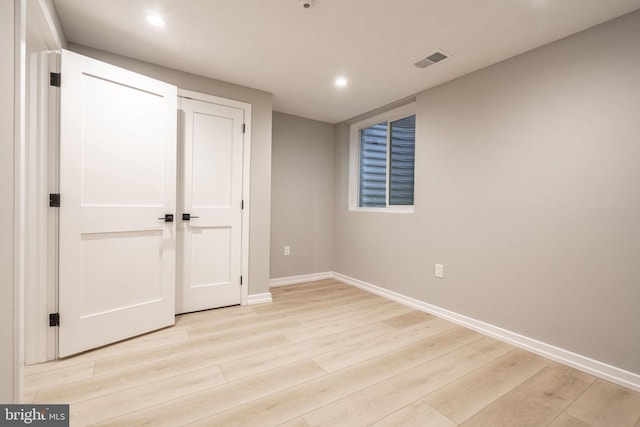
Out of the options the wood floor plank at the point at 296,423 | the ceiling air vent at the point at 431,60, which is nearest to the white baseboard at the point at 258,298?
the wood floor plank at the point at 296,423

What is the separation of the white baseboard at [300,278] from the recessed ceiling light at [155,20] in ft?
9.40

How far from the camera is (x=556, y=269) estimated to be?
79.6 inches

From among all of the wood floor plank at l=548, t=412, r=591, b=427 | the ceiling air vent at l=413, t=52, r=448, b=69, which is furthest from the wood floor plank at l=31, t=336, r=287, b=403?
the ceiling air vent at l=413, t=52, r=448, b=69

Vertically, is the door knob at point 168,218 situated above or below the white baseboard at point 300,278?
above

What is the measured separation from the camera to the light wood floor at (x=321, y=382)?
140cm

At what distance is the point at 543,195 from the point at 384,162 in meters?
1.91

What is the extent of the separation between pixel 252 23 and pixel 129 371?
2.40 m

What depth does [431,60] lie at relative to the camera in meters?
2.36

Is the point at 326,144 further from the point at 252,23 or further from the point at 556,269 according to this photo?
the point at 556,269

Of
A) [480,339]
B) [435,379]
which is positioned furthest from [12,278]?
[480,339]

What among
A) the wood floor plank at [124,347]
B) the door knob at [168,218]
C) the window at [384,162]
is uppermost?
the window at [384,162]

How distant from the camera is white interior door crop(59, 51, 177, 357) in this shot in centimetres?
190

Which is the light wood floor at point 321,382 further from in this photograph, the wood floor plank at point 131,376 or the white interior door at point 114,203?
the white interior door at point 114,203

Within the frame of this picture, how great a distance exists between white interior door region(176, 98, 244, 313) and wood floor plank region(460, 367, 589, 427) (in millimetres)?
2298
